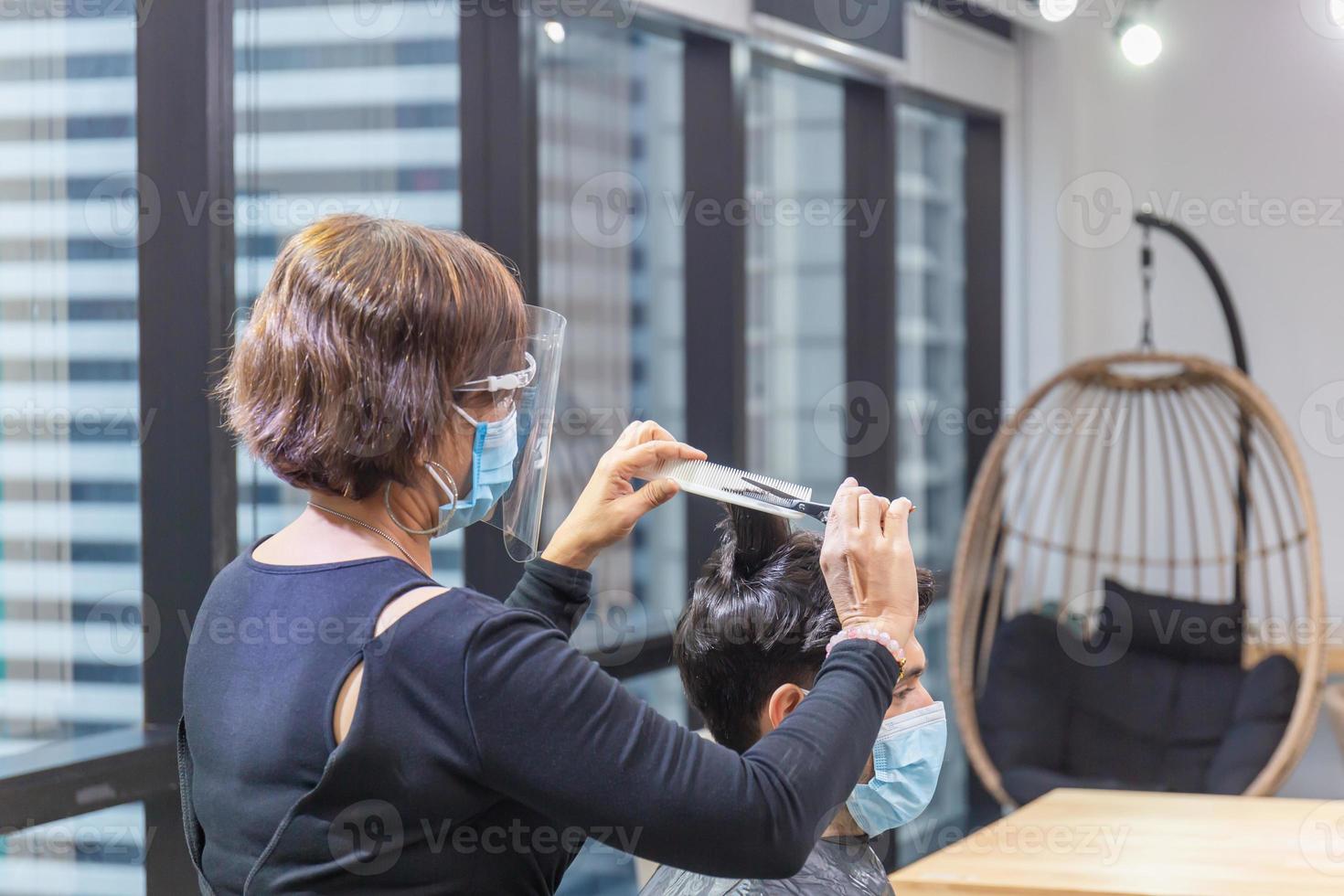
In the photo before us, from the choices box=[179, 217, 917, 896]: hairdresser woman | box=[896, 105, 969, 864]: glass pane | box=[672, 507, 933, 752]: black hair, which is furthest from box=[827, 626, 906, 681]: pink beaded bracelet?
box=[896, 105, 969, 864]: glass pane

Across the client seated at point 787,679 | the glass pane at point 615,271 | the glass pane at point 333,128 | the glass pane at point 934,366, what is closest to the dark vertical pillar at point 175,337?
the glass pane at point 333,128

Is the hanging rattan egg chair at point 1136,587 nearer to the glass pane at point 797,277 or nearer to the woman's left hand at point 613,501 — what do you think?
the glass pane at point 797,277

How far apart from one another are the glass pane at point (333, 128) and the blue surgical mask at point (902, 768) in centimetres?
123

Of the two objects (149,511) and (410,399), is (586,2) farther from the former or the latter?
(410,399)

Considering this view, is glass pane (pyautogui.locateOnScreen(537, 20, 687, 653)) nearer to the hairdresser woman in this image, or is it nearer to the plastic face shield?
the plastic face shield

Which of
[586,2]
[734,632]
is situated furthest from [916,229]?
[734,632]

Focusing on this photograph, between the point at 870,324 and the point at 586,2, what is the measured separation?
1.45 meters

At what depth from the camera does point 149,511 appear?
2.07m

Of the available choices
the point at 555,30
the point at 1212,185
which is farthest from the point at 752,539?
the point at 1212,185

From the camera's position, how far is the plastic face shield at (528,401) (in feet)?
3.61

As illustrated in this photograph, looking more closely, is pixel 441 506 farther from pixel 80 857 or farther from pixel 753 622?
pixel 80 857

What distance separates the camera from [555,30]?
9.55 feet

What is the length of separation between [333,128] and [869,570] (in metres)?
1.77

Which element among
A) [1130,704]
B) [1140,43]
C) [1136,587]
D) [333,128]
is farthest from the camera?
[1136,587]
